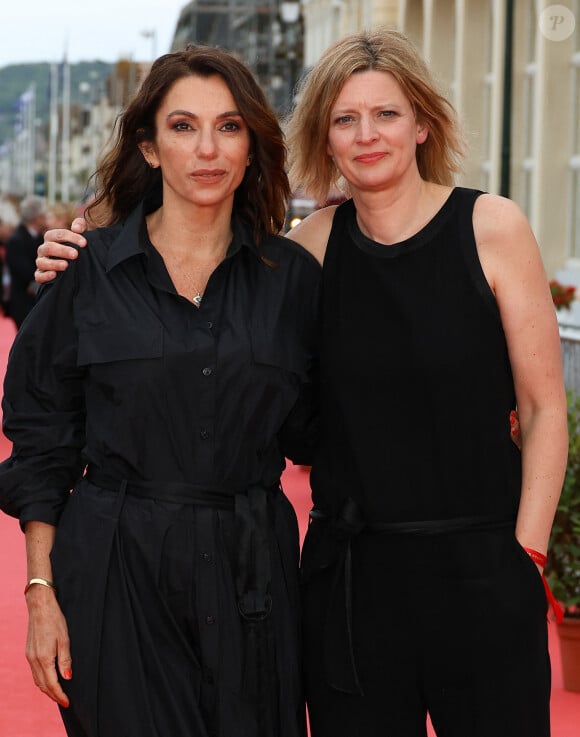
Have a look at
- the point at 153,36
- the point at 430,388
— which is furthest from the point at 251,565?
the point at 153,36

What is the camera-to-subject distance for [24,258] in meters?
18.0

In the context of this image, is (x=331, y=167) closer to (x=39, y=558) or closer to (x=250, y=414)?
(x=250, y=414)

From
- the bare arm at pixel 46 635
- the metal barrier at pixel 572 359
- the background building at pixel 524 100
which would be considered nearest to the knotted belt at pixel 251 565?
the bare arm at pixel 46 635

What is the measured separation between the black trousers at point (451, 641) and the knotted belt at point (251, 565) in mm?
156

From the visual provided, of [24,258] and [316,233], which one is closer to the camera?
[316,233]

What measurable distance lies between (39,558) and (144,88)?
1150 millimetres

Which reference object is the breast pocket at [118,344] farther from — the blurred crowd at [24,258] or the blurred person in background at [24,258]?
→ the blurred person in background at [24,258]

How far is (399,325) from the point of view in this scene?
11.5 feet

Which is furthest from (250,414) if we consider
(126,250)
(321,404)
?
(126,250)

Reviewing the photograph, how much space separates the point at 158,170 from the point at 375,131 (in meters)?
0.62

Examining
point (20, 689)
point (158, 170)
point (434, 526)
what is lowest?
point (20, 689)

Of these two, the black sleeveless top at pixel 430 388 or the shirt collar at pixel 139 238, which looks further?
the shirt collar at pixel 139 238

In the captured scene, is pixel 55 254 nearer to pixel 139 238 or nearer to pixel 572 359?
pixel 139 238

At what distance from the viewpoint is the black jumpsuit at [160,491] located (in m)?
3.48
